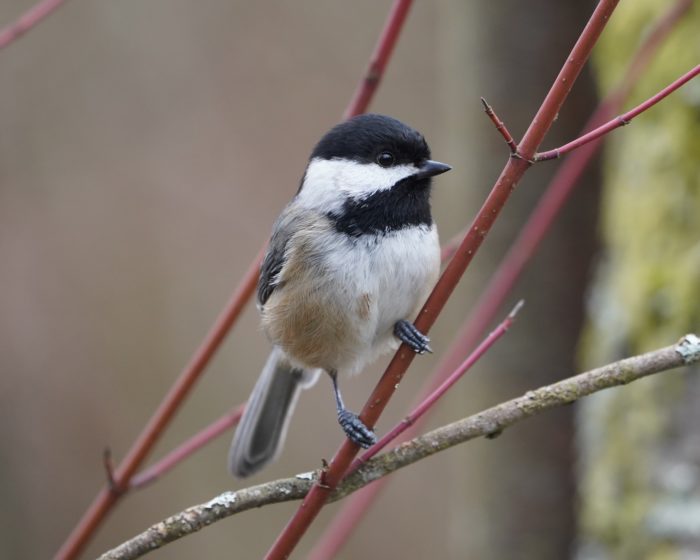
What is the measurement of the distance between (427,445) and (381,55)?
68 centimetres

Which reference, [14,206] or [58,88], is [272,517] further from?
[58,88]

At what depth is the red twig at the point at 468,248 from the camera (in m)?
1.13

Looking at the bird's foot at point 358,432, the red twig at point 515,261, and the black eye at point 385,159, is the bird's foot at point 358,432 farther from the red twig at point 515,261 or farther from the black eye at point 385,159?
the black eye at point 385,159

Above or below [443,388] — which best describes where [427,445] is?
below

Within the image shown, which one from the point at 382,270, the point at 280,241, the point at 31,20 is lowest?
the point at 382,270

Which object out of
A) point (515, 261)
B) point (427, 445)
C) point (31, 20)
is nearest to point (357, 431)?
point (427, 445)

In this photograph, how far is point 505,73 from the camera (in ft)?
9.23

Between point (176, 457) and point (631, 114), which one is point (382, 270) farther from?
point (631, 114)

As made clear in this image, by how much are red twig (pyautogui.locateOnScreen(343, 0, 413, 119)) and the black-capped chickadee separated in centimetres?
30

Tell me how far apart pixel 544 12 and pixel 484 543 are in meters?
1.68

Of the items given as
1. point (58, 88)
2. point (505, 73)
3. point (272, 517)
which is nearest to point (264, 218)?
point (58, 88)

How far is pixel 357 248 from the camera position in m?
1.90

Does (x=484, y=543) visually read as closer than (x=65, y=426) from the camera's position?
Yes

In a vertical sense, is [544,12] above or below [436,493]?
above
